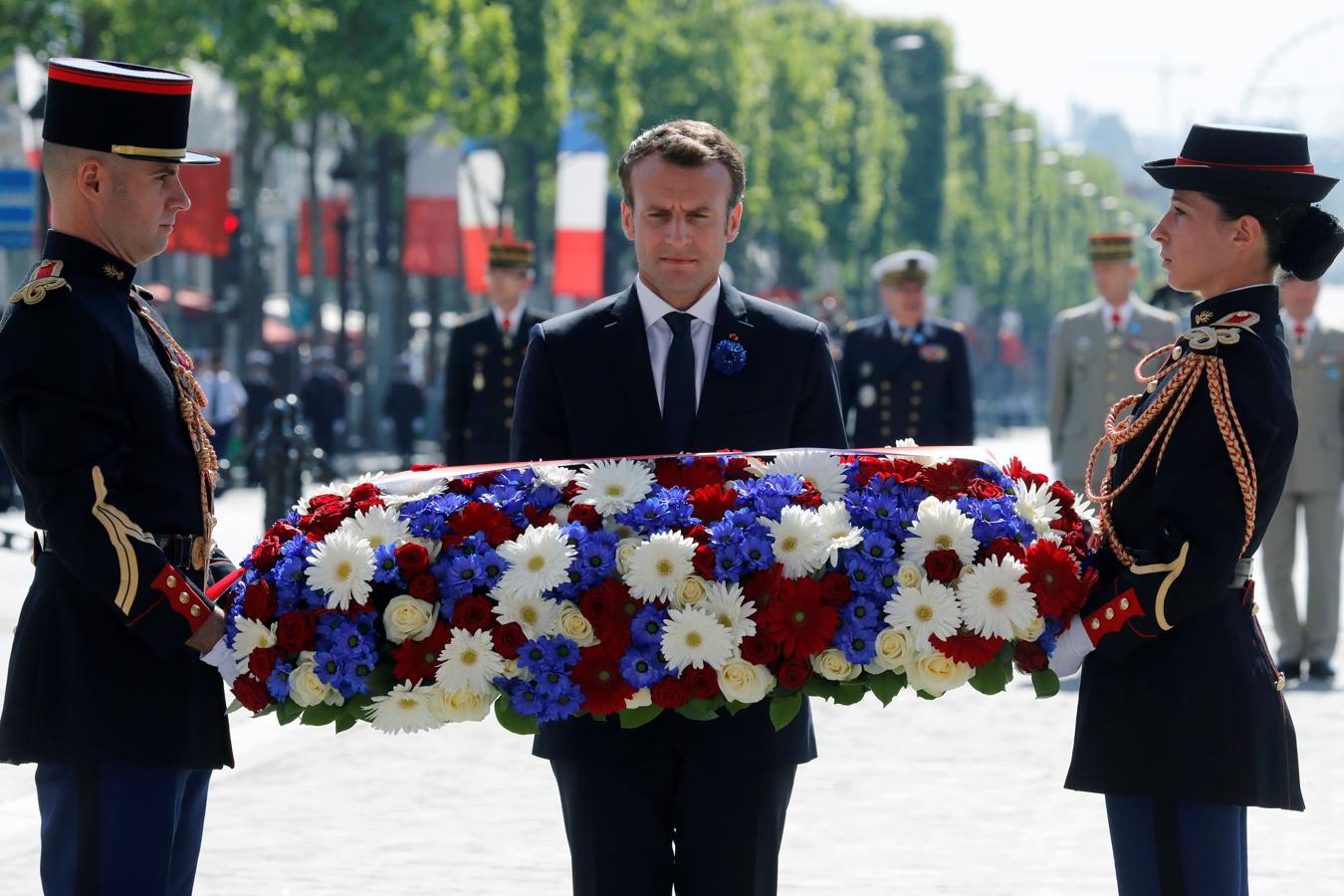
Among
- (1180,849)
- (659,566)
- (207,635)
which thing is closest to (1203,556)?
(1180,849)

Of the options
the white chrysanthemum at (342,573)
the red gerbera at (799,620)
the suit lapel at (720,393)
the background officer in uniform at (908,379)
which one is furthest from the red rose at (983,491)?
the background officer in uniform at (908,379)

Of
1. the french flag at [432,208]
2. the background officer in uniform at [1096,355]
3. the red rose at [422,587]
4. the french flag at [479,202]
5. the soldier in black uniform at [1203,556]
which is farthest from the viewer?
the french flag at [432,208]

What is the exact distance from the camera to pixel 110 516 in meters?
4.71

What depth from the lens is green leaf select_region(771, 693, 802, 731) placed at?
4695mm

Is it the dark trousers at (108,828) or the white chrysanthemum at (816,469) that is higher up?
the white chrysanthemum at (816,469)

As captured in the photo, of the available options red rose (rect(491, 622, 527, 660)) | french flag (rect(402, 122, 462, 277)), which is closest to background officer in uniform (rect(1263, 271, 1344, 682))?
red rose (rect(491, 622, 527, 660))

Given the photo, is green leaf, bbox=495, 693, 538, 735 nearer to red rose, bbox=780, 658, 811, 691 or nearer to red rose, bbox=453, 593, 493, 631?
red rose, bbox=453, 593, 493, 631

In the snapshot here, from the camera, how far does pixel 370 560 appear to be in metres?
4.70

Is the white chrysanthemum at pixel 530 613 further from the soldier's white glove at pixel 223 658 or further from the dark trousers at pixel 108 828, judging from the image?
the dark trousers at pixel 108 828

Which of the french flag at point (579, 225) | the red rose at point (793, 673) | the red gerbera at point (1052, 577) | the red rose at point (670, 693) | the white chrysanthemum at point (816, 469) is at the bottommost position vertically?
the red rose at point (670, 693)

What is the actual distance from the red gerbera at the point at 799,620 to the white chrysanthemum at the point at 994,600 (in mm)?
268

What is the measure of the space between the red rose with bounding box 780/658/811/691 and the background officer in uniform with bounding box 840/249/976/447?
970 cm

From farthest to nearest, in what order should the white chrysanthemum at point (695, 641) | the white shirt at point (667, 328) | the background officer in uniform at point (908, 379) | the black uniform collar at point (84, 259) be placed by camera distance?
the background officer in uniform at point (908, 379), the white shirt at point (667, 328), the black uniform collar at point (84, 259), the white chrysanthemum at point (695, 641)

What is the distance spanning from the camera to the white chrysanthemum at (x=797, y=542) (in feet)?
15.3
